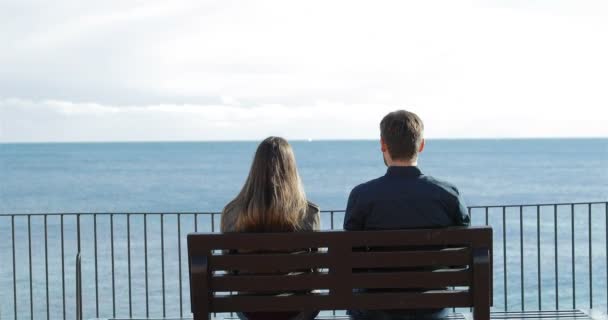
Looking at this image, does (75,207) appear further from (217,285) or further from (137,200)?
(217,285)

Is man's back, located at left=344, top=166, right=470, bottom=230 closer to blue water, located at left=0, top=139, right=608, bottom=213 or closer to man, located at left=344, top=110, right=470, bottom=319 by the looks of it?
man, located at left=344, top=110, right=470, bottom=319

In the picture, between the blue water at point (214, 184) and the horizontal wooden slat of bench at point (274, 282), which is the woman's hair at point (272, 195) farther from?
the blue water at point (214, 184)

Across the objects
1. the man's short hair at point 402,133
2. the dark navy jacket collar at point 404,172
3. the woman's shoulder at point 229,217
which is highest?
the man's short hair at point 402,133

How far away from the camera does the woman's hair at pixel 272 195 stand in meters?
3.77

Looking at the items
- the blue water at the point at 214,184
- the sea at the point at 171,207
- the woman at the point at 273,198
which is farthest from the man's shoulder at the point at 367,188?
the blue water at the point at 214,184

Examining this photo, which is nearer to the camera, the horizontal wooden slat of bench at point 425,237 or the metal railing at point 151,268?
the horizontal wooden slat of bench at point 425,237

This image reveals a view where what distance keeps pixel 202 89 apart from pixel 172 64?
11.6 meters

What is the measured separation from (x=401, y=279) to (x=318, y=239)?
0.40 metres

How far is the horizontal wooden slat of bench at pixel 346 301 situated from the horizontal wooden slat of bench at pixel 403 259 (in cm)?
15

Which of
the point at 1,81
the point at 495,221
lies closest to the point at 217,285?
Answer: the point at 495,221

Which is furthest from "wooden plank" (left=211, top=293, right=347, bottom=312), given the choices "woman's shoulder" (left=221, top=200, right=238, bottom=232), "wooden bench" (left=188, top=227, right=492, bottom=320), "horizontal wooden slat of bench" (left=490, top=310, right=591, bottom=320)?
"horizontal wooden slat of bench" (left=490, top=310, right=591, bottom=320)

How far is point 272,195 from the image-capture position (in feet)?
12.4

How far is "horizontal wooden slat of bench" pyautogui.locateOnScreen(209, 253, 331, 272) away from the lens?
3.62 meters

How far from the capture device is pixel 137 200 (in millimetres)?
60250
